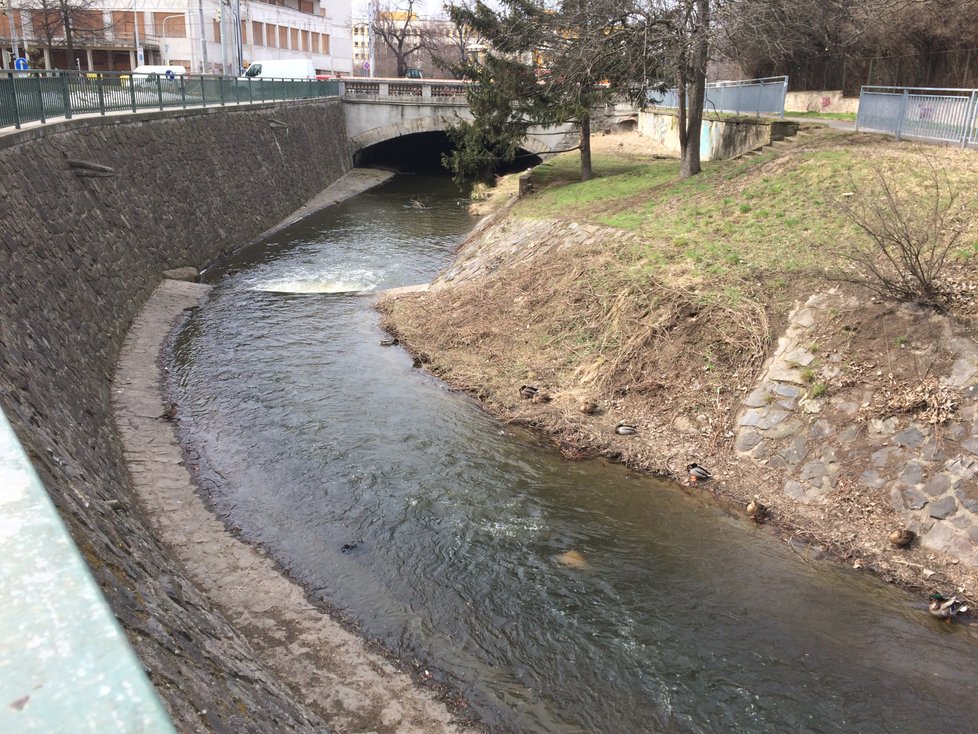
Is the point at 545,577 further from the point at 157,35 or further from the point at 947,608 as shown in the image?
the point at 157,35

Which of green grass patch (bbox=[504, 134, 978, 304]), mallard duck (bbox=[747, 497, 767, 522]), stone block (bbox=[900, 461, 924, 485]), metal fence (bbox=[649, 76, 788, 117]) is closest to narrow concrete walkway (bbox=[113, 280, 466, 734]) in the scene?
mallard duck (bbox=[747, 497, 767, 522])

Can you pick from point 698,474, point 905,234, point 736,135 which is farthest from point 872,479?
point 736,135

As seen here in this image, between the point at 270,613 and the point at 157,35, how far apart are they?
61.6m

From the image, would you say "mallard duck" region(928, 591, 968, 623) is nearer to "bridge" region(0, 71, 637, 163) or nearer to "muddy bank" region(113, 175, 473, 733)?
"muddy bank" region(113, 175, 473, 733)

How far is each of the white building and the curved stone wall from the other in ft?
86.9

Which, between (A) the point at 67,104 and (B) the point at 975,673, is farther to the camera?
(A) the point at 67,104

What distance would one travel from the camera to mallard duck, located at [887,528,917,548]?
822cm

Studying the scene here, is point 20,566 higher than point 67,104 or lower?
lower

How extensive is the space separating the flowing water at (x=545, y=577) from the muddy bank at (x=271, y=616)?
1.02 ft

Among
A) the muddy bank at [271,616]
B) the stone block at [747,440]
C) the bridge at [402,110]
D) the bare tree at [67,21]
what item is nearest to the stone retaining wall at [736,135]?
the stone block at [747,440]

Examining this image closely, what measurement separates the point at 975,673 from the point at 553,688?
12.4 feet

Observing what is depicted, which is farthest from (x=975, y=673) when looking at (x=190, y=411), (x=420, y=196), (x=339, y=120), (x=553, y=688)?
(x=339, y=120)

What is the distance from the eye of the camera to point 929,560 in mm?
8055

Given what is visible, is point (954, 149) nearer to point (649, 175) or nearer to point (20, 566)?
point (649, 175)
